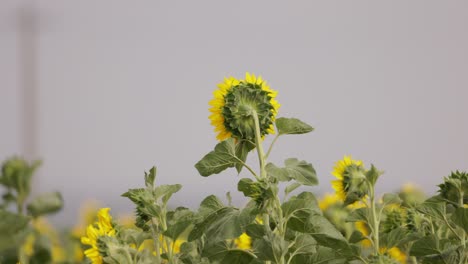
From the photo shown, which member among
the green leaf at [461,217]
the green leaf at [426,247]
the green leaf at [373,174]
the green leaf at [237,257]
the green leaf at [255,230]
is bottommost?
the green leaf at [426,247]

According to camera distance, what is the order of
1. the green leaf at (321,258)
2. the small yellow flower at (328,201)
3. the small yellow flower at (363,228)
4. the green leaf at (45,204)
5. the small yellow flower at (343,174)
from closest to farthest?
the green leaf at (321,258)
the small yellow flower at (343,174)
the green leaf at (45,204)
the small yellow flower at (363,228)
the small yellow flower at (328,201)

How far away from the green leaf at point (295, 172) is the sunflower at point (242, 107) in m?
0.08

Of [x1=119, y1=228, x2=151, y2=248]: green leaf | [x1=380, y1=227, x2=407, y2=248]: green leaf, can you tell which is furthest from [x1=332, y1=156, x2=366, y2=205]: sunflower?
[x1=119, y1=228, x2=151, y2=248]: green leaf

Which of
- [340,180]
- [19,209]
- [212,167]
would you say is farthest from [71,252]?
[212,167]

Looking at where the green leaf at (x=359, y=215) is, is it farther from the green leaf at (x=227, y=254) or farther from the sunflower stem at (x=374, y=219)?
the green leaf at (x=227, y=254)

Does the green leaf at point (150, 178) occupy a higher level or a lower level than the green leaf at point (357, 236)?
higher

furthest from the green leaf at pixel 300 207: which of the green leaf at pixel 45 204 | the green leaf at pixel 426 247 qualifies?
the green leaf at pixel 45 204

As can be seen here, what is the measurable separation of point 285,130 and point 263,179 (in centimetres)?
18

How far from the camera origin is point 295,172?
142 centimetres

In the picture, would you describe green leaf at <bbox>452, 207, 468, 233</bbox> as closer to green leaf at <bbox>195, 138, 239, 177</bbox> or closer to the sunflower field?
the sunflower field

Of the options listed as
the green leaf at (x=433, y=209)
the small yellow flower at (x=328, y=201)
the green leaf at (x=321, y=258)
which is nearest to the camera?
the green leaf at (x=321, y=258)

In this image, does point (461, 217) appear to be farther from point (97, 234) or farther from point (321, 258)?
point (97, 234)

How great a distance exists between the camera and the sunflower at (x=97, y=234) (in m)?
1.35

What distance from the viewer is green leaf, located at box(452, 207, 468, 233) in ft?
4.75
